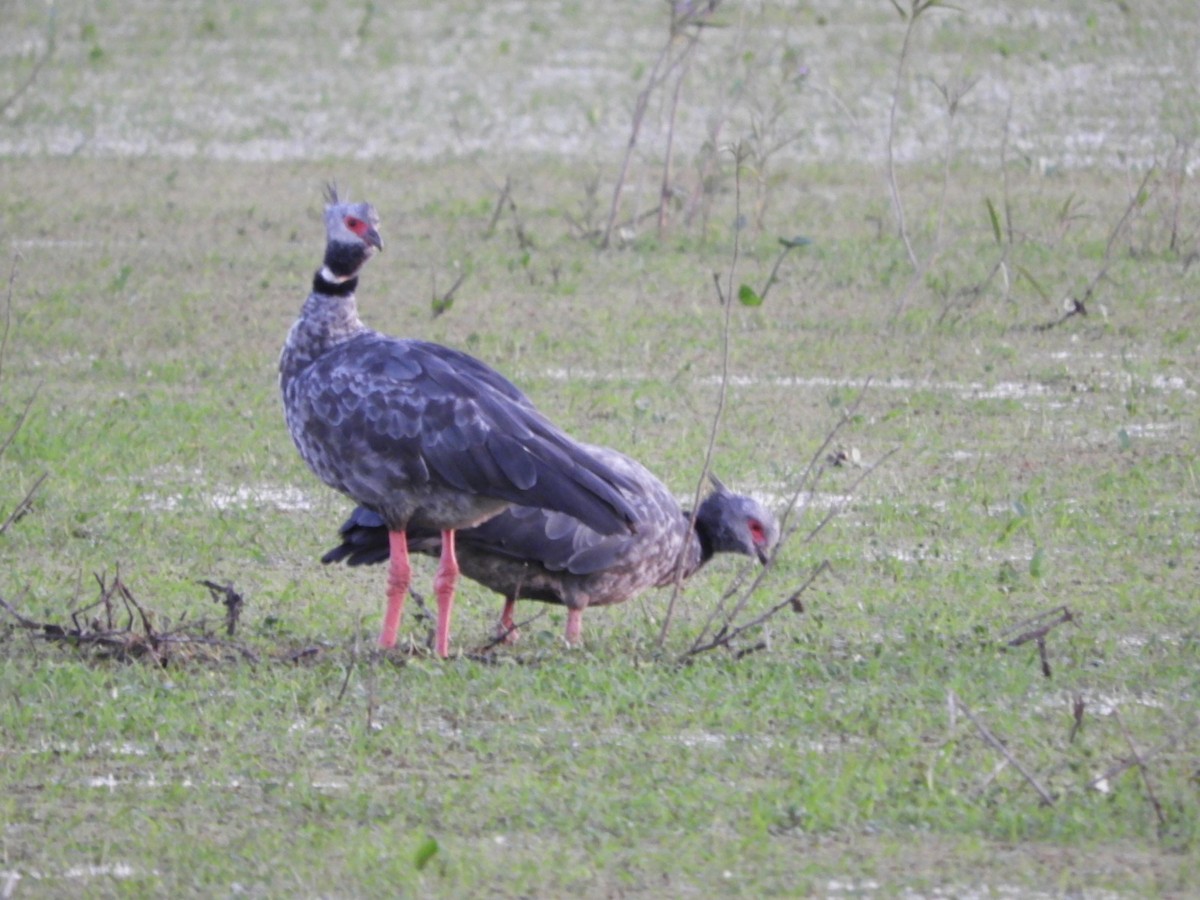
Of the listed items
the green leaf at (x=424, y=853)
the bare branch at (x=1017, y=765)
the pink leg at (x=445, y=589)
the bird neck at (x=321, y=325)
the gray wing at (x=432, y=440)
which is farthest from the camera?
the bird neck at (x=321, y=325)

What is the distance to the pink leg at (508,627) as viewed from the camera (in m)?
4.71

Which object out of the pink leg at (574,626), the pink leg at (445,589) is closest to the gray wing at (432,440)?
the pink leg at (445,589)

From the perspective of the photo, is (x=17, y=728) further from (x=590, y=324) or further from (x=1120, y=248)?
(x=1120, y=248)

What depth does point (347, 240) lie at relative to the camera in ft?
16.6

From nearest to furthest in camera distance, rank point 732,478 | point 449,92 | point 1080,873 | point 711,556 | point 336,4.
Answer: point 1080,873 < point 711,556 < point 732,478 < point 449,92 < point 336,4

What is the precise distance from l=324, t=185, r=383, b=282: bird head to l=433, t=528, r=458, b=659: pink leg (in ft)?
2.36

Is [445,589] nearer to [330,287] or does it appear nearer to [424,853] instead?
[330,287]

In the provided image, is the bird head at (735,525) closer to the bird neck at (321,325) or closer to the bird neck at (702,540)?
the bird neck at (702,540)

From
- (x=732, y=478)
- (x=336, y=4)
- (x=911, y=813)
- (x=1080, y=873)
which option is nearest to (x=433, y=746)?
(x=911, y=813)

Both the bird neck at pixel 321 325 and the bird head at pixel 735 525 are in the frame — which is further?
the bird head at pixel 735 525

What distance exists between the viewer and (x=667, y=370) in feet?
24.5

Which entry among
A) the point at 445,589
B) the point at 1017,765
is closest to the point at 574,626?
the point at 445,589

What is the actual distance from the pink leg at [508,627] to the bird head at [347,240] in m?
0.90

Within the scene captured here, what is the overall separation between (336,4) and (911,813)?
13.3m
